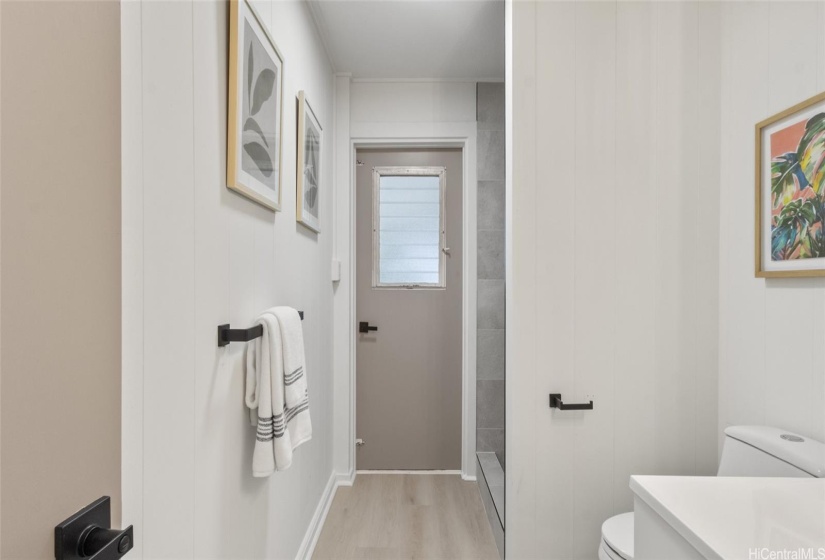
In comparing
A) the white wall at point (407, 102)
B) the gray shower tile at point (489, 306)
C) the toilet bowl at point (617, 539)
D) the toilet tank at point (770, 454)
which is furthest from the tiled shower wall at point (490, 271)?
the toilet tank at point (770, 454)

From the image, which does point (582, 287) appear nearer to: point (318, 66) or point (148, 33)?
point (148, 33)

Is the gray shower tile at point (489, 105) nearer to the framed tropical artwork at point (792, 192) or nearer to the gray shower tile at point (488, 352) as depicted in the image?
the gray shower tile at point (488, 352)

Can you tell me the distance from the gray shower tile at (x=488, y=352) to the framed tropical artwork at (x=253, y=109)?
1.61 metres

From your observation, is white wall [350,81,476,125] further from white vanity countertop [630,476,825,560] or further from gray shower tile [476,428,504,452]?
white vanity countertop [630,476,825,560]

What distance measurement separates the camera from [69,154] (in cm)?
54

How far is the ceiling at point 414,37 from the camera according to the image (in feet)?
6.41

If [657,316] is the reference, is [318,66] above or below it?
above

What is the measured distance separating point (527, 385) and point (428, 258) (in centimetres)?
133

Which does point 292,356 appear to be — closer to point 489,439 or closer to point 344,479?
point 344,479

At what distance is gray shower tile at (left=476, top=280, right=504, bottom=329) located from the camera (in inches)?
101

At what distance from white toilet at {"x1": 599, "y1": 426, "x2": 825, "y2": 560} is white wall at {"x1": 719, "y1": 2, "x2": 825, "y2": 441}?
3.9 inches

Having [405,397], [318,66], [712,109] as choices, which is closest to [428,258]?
[405,397]

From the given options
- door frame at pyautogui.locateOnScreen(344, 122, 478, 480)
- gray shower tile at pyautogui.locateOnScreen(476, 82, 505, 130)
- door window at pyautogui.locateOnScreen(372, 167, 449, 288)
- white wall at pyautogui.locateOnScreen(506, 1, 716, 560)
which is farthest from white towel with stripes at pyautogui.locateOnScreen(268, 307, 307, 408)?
gray shower tile at pyautogui.locateOnScreen(476, 82, 505, 130)

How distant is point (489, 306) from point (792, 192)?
5.07 ft
